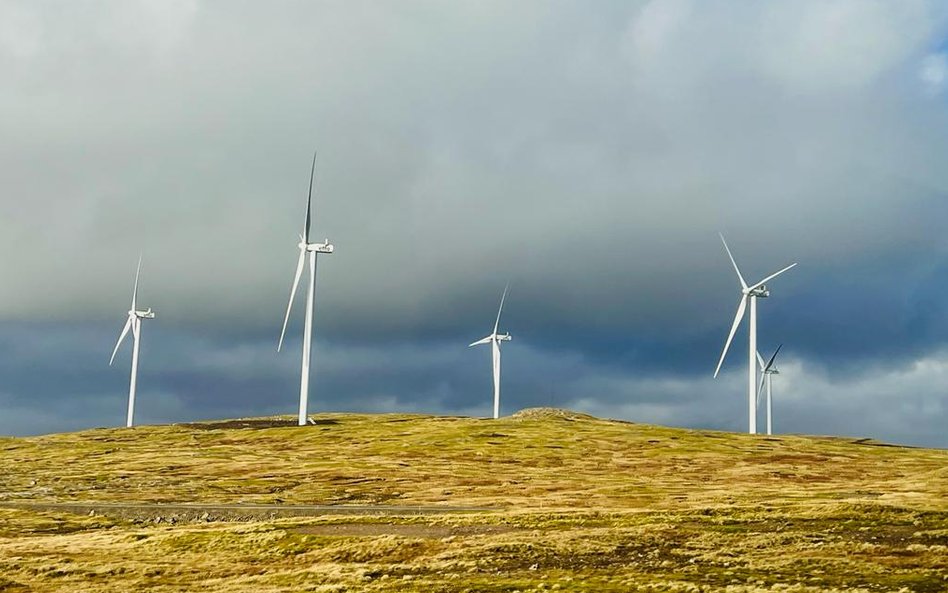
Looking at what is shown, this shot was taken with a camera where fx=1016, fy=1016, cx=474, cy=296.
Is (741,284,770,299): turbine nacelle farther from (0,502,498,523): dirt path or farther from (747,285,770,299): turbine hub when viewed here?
(0,502,498,523): dirt path

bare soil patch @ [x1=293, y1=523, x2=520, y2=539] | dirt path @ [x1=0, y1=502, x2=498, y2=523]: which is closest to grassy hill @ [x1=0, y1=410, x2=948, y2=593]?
bare soil patch @ [x1=293, y1=523, x2=520, y2=539]

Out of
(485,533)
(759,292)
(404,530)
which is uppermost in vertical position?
(759,292)

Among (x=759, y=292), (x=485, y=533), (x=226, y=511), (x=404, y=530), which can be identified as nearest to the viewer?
(x=485, y=533)

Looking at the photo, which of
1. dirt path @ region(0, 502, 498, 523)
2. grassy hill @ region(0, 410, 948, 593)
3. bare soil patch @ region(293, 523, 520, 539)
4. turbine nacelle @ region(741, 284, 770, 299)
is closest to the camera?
grassy hill @ region(0, 410, 948, 593)

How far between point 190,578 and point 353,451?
124235 millimetres

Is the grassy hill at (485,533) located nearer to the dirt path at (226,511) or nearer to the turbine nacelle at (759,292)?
the dirt path at (226,511)

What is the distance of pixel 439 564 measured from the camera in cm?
6119

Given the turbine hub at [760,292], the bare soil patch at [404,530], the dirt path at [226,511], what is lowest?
the dirt path at [226,511]

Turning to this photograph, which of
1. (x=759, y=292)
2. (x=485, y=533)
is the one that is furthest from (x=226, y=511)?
(x=759, y=292)

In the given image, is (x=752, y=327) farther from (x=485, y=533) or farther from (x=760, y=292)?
(x=485, y=533)

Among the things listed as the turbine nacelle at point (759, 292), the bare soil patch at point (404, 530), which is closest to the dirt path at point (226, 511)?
the bare soil patch at point (404, 530)

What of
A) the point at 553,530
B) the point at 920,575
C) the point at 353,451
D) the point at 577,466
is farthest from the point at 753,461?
the point at 920,575

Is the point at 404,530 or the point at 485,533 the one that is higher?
the point at 485,533

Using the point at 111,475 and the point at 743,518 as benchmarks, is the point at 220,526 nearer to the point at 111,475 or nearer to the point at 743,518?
the point at 743,518
